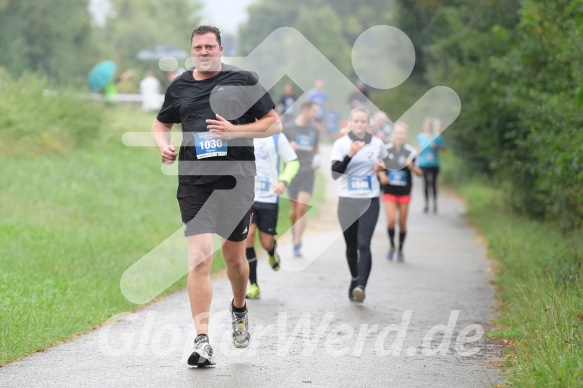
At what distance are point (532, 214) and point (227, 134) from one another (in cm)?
1263

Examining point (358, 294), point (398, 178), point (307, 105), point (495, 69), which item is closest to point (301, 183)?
point (307, 105)

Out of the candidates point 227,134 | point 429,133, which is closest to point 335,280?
point 227,134

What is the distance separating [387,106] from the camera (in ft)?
132

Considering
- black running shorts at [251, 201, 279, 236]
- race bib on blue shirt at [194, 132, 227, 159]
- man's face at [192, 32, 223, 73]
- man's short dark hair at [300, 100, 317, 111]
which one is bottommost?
black running shorts at [251, 201, 279, 236]

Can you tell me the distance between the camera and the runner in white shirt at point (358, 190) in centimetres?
1080

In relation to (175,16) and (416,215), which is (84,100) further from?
(175,16)

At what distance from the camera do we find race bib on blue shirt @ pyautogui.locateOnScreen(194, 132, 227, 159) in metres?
7.28

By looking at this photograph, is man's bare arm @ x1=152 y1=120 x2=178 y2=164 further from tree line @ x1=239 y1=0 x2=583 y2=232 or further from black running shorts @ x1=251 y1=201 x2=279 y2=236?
black running shorts @ x1=251 y1=201 x2=279 y2=236

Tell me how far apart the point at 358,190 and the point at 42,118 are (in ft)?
43.7

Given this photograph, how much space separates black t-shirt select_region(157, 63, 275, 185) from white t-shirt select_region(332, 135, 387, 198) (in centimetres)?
344

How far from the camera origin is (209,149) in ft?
23.9

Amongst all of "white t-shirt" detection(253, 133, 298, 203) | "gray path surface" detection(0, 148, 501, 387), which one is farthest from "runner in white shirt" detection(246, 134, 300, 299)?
"gray path surface" detection(0, 148, 501, 387)

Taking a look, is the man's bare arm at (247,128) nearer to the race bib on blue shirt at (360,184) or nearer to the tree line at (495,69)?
the tree line at (495,69)

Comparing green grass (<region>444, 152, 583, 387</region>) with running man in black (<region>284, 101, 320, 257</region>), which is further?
running man in black (<region>284, 101, 320, 257</region>)
